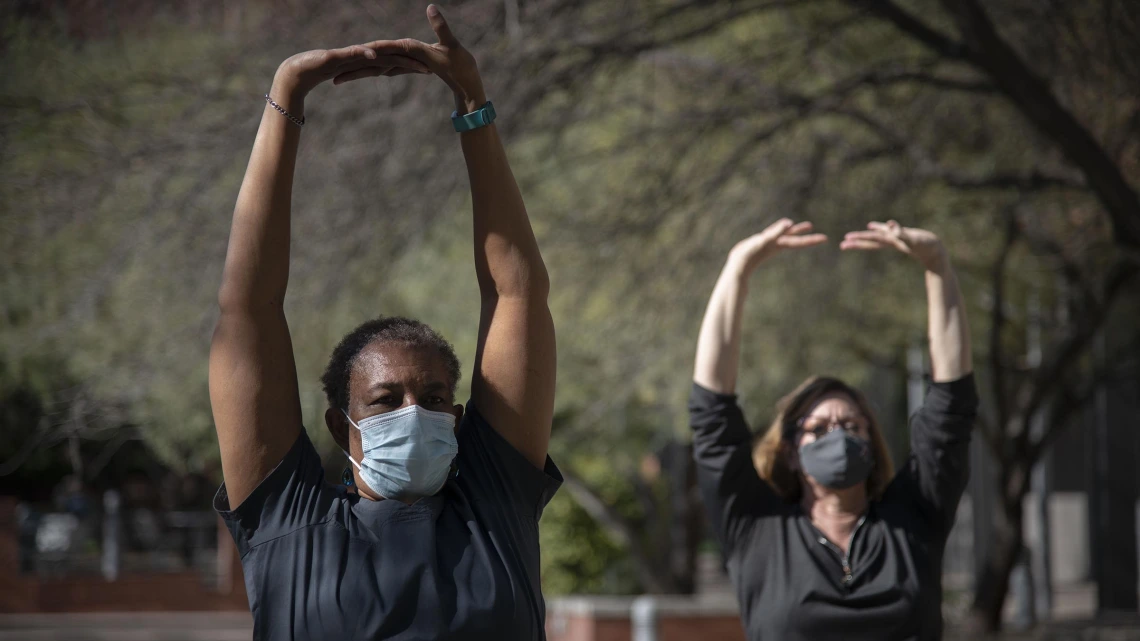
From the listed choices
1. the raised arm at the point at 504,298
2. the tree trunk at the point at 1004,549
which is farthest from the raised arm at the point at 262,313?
the tree trunk at the point at 1004,549

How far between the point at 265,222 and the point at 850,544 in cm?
212

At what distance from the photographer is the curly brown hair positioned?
13.3 feet

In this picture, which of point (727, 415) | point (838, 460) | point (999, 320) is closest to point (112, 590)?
point (999, 320)

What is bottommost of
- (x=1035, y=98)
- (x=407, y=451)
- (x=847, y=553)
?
(x=847, y=553)

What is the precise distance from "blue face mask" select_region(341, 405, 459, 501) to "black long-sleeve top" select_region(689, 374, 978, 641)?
59.6 inches

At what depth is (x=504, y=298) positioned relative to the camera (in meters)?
2.59

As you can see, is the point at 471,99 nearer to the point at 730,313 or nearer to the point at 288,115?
the point at 288,115

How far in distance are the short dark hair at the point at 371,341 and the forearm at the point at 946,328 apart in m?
1.79

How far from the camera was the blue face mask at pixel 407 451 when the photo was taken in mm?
2381

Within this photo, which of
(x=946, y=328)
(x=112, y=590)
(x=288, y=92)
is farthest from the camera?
(x=112, y=590)

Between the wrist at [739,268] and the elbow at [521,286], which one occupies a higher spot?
the wrist at [739,268]

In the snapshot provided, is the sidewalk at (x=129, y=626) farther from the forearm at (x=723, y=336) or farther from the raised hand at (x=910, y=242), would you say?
the raised hand at (x=910, y=242)

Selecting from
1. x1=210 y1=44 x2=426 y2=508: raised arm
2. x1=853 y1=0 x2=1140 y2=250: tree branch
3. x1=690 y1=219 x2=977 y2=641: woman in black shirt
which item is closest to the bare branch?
x1=853 y1=0 x2=1140 y2=250: tree branch

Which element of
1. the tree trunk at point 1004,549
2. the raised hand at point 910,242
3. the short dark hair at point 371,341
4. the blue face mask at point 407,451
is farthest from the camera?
the tree trunk at point 1004,549
